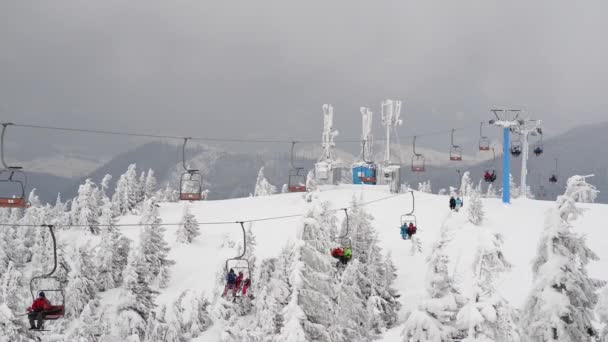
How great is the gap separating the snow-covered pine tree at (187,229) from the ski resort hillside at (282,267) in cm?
21

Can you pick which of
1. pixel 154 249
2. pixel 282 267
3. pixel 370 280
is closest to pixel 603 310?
pixel 282 267

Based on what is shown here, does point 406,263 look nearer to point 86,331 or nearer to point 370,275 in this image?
point 370,275

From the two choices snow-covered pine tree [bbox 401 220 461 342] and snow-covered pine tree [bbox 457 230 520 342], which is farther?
snow-covered pine tree [bbox 401 220 461 342]

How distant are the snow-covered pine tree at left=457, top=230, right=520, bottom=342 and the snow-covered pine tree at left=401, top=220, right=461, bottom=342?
1.51 m

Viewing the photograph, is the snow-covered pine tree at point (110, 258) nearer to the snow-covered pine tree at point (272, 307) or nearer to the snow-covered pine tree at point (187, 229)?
the snow-covered pine tree at point (187, 229)

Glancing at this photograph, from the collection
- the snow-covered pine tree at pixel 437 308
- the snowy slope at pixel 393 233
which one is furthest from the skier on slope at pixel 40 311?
the snowy slope at pixel 393 233

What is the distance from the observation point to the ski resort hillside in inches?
950

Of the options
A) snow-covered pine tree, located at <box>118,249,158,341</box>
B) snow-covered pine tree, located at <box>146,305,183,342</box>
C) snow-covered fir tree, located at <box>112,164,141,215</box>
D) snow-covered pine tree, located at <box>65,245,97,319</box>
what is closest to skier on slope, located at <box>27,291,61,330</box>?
snow-covered pine tree, located at <box>118,249,158,341</box>

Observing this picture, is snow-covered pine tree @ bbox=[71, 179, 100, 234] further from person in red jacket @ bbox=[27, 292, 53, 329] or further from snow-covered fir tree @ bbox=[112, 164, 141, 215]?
person in red jacket @ bbox=[27, 292, 53, 329]

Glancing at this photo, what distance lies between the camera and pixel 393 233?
66000mm

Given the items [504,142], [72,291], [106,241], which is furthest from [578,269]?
[106,241]

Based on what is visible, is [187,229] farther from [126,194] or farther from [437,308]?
[437,308]

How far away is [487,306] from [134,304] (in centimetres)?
2825

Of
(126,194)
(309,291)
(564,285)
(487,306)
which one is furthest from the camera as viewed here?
(126,194)
